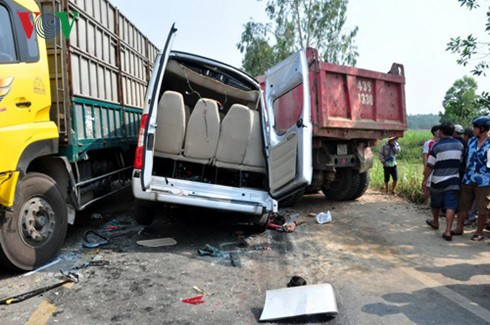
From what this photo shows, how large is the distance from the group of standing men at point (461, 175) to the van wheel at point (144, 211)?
3.91 m

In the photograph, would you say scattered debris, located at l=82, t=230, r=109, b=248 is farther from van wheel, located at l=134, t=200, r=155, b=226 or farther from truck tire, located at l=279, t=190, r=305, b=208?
truck tire, located at l=279, t=190, r=305, b=208

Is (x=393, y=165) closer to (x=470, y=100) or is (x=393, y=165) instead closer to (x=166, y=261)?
(x=470, y=100)

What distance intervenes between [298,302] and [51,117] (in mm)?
3133

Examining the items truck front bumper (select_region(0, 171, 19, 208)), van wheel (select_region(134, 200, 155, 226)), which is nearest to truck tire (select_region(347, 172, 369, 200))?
van wheel (select_region(134, 200, 155, 226))

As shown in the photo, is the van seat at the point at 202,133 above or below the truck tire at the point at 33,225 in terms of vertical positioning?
above

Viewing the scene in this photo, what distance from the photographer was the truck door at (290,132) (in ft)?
14.1

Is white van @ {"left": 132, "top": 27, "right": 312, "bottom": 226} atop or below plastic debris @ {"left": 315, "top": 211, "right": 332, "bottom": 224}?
atop

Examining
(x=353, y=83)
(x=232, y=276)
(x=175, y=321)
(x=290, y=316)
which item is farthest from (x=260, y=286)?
(x=353, y=83)

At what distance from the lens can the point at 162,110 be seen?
459cm

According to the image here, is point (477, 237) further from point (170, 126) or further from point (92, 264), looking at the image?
point (92, 264)

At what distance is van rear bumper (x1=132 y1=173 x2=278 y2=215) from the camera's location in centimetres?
417

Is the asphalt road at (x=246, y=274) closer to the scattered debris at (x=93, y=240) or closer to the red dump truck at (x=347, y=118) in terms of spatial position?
the scattered debris at (x=93, y=240)

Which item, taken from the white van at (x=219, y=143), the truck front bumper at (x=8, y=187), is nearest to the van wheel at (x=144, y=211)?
the white van at (x=219, y=143)

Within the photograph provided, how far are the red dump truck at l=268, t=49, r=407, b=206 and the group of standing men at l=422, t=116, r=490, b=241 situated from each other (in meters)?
1.57
